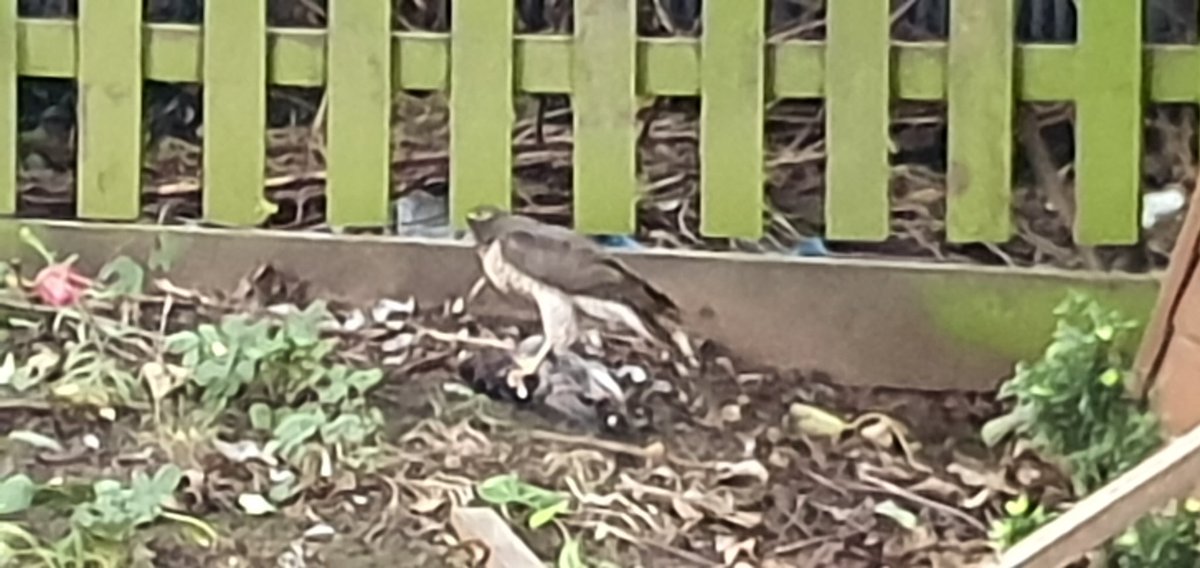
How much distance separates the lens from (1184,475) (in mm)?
1095

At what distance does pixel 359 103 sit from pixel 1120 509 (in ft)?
1.80

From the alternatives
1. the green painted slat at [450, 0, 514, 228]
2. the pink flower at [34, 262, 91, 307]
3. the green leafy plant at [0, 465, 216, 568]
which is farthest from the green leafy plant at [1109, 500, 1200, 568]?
the pink flower at [34, 262, 91, 307]

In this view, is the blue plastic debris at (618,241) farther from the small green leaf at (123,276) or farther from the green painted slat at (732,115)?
the small green leaf at (123,276)

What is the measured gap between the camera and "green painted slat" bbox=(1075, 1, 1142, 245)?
1.15 metres

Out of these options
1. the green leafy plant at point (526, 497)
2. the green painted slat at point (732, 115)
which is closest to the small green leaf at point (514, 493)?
the green leafy plant at point (526, 497)

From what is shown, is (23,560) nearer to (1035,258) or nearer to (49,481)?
(49,481)

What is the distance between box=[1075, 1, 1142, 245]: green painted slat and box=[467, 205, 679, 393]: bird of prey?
28cm

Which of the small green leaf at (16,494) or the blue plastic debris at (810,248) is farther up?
the blue plastic debris at (810,248)

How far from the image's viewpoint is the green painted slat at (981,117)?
3.82ft

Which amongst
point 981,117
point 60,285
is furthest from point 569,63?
point 60,285

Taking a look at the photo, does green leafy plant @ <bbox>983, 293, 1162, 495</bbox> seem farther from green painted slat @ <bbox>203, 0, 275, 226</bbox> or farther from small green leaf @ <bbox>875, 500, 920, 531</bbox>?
green painted slat @ <bbox>203, 0, 275, 226</bbox>

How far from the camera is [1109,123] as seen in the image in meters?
1.16

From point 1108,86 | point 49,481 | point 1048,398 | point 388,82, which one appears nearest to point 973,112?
point 1108,86

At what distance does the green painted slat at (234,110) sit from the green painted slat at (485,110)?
0.43ft
